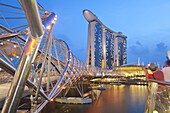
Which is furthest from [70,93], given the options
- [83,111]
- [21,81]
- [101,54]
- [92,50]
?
[101,54]

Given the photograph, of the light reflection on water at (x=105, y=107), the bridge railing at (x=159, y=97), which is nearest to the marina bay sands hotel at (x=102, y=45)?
the light reflection on water at (x=105, y=107)

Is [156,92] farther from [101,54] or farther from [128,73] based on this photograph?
[101,54]

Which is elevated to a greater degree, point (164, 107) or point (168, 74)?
point (168, 74)

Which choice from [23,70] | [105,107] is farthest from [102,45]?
[23,70]

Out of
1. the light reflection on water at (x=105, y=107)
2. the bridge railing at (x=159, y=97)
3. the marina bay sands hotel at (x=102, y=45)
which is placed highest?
the marina bay sands hotel at (x=102, y=45)

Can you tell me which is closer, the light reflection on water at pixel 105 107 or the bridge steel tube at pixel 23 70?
the bridge steel tube at pixel 23 70

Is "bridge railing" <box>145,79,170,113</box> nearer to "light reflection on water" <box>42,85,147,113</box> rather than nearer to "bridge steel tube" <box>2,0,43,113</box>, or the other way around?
"bridge steel tube" <box>2,0,43,113</box>

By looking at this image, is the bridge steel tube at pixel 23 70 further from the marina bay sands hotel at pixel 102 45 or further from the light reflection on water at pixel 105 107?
the marina bay sands hotel at pixel 102 45
